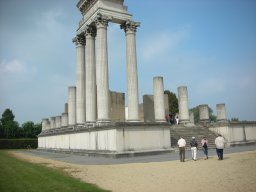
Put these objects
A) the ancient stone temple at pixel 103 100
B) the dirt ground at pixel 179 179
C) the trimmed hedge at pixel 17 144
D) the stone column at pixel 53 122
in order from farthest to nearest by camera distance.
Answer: the trimmed hedge at pixel 17 144 < the stone column at pixel 53 122 < the ancient stone temple at pixel 103 100 < the dirt ground at pixel 179 179

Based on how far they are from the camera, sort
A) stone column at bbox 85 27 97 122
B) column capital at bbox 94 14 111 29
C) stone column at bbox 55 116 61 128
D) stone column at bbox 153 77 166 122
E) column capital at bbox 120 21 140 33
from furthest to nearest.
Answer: stone column at bbox 55 116 61 128 → column capital at bbox 120 21 140 33 → stone column at bbox 85 27 97 122 → stone column at bbox 153 77 166 122 → column capital at bbox 94 14 111 29

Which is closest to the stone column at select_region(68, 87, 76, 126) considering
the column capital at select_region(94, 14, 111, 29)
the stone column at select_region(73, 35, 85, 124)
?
the stone column at select_region(73, 35, 85, 124)

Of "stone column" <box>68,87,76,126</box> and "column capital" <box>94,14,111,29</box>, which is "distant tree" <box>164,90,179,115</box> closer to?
"stone column" <box>68,87,76,126</box>

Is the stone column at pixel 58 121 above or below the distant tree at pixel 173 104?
below

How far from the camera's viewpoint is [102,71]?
84.8 ft

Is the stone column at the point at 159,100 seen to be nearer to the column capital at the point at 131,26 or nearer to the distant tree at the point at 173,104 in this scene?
the column capital at the point at 131,26

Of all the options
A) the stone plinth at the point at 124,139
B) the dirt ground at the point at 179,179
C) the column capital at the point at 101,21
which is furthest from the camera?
the column capital at the point at 101,21

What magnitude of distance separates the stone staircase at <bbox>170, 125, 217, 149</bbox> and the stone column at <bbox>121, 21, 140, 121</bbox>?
4.96 metres

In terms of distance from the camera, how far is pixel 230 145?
2861 cm

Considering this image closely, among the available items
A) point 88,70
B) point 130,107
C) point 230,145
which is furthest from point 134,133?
point 230,145

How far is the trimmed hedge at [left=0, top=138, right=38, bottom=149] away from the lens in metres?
59.5

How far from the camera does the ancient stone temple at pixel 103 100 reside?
75.6 ft

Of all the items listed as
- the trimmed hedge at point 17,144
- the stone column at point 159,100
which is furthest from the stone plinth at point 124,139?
the trimmed hedge at point 17,144

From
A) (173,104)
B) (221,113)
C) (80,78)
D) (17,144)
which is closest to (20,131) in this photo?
(17,144)
